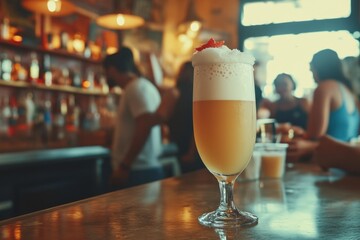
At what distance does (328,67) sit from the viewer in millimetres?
2977

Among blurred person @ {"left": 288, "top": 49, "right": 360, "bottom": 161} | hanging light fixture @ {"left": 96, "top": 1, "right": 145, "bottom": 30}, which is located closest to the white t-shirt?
blurred person @ {"left": 288, "top": 49, "right": 360, "bottom": 161}

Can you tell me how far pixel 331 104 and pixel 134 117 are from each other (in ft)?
4.35

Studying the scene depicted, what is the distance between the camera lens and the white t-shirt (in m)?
2.72

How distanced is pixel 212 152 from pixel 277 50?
221 inches

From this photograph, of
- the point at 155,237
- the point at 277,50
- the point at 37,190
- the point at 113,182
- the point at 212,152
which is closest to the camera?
the point at 155,237

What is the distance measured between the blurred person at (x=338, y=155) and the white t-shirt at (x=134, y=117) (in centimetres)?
134

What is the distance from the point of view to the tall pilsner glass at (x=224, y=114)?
854mm

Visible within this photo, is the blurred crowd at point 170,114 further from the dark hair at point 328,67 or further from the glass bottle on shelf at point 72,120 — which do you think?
the glass bottle on shelf at point 72,120

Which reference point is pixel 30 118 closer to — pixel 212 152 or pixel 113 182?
pixel 113 182

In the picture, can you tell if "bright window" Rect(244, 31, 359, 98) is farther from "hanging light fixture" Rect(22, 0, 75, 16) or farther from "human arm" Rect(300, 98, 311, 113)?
"hanging light fixture" Rect(22, 0, 75, 16)

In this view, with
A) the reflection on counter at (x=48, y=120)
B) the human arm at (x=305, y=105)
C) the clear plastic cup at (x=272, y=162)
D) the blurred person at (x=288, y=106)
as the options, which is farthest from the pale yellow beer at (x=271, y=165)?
the human arm at (x=305, y=105)

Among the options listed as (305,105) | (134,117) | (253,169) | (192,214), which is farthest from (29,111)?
(192,214)

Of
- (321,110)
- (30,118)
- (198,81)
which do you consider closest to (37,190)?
(30,118)

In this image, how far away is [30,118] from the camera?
13.9 feet
